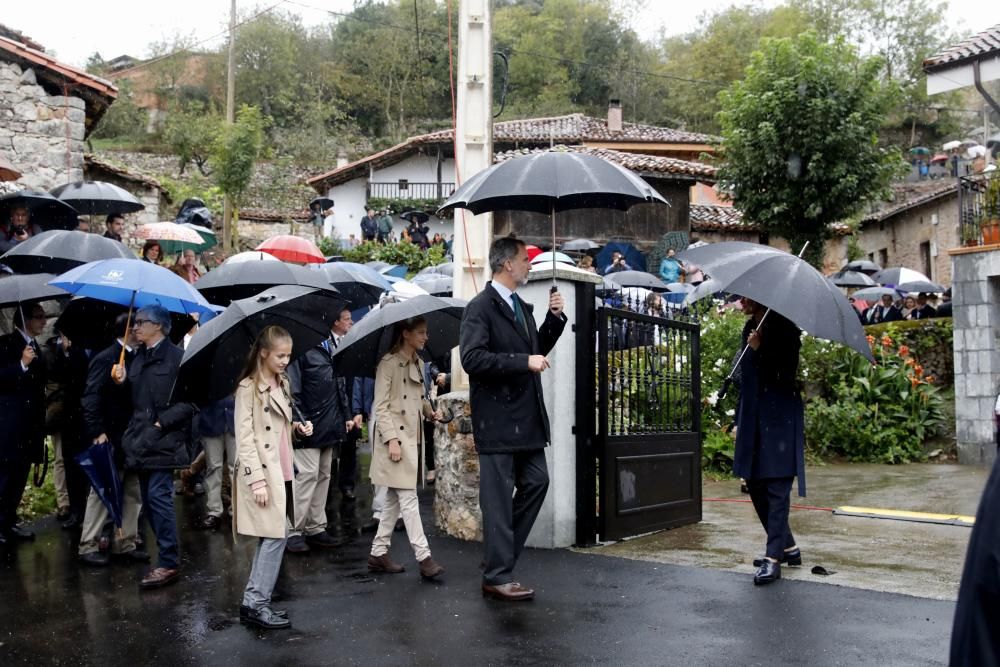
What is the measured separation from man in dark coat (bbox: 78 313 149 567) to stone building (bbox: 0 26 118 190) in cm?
840

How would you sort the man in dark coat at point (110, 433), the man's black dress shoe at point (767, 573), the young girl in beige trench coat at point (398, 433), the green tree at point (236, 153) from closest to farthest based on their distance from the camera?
the man's black dress shoe at point (767, 573) → the young girl in beige trench coat at point (398, 433) → the man in dark coat at point (110, 433) → the green tree at point (236, 153)

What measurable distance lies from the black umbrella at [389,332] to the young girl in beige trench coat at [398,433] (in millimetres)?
133

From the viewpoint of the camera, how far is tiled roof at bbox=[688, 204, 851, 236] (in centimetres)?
3431

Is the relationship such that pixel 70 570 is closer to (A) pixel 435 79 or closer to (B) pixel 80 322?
(B) pixel 80 322

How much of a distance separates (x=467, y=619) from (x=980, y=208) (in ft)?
37.5

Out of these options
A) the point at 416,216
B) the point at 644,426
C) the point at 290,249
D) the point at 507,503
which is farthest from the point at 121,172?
the point at 507,503

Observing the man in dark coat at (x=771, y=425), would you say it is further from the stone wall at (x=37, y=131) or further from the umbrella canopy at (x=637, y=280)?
the stone wall at (x=37, y=131)

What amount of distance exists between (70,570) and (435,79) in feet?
169

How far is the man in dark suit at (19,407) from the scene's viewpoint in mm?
7875

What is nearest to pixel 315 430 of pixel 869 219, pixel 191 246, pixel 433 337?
pixel 433 337

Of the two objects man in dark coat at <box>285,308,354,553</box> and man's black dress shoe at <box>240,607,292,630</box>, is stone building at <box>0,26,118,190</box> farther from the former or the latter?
man's black dress shoe at <box>240,607,292,630</box>

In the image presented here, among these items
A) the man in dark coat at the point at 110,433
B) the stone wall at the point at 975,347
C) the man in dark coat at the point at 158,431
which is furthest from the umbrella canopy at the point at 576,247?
the man in dark coat at the point at 158,431

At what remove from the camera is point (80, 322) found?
8.27 metres

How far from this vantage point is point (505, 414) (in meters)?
6.22
